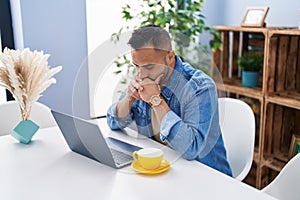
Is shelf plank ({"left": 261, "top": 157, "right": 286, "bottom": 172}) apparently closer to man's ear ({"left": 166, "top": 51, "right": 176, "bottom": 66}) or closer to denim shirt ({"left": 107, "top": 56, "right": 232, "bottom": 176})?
denim shirt ({"left": 107, "top": 56, "right": 232, "bottom": 176})

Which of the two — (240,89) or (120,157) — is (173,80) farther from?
(240,89)

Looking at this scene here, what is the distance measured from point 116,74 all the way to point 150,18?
4.04 ft

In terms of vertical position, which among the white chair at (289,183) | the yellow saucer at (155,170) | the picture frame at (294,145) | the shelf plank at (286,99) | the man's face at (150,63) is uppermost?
the man's face at (150,63)

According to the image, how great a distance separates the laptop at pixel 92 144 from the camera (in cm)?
113

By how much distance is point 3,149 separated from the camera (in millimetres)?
1358

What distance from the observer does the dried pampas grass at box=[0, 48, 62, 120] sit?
1.34m

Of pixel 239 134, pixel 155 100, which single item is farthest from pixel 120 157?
pixel 239 134

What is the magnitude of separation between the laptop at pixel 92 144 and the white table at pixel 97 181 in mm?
27

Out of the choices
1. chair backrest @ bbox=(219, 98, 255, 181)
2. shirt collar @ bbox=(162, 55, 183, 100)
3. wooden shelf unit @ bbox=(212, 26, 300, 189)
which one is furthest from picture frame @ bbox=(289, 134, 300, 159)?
shirt collar @ bbox=(162, 55, 183, 100)

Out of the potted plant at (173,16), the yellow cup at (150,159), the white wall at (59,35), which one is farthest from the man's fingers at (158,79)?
the white wall at (59,35)

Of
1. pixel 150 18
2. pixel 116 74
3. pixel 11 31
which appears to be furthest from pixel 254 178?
pixel 11 31

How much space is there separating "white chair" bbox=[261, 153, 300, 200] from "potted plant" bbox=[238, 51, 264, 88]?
44.5 inches

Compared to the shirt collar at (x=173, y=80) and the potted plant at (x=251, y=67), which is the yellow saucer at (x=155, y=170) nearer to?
the shirt collar at (x=173, y=80)

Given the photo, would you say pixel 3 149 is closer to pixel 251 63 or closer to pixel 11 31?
pixel 11 31
